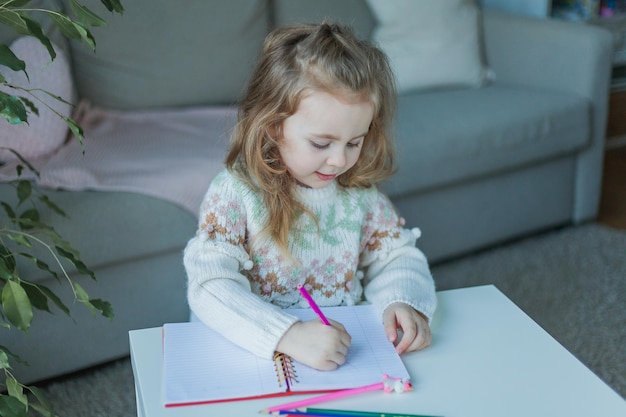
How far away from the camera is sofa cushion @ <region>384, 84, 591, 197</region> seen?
2062mm

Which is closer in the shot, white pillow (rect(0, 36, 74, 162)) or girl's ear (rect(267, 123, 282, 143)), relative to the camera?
girl's ear (rect(267, 123, 282, 143))

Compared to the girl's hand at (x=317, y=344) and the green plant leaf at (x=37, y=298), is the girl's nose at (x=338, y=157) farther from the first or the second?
the green plant leaf at (x=37, y=298)

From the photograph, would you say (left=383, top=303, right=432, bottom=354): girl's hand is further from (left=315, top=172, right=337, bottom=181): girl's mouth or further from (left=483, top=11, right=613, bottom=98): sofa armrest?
(left=483, top=11, right=613, bottom=98): sofa armrest

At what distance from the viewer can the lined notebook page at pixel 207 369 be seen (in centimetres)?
96

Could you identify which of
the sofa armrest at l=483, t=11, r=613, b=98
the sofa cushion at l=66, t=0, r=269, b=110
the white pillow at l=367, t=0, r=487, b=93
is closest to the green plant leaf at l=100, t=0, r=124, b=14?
the sofa cushion at l=66, t=0, r=269, b=110

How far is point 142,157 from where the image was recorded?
6.03 feet

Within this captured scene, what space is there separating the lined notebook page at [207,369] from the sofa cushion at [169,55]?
117 cm

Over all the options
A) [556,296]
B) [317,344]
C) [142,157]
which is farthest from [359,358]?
[556,296]

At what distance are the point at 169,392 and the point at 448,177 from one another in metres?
1.31

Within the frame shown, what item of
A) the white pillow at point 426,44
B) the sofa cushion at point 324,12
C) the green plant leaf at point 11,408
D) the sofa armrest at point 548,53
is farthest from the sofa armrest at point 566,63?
the green plant leaf at point 11,408

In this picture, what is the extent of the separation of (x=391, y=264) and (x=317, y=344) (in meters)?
0.31

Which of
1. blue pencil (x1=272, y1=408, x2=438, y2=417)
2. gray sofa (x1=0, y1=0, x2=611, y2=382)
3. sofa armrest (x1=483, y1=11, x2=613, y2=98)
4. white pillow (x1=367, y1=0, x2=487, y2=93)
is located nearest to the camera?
blue pencil (x1=272, y1=408, x2=438, y2=417)

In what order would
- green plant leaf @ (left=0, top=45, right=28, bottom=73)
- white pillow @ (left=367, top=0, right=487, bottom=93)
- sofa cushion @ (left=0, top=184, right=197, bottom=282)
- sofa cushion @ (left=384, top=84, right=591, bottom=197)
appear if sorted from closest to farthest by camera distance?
green plant leaf @ (left=0, top=45, right=28, bottom=73)
sofa cushion @ (left=0, top=184, right=197, bottom=282)
sofa cushion @ (left=384, top=84, right=591, bottom=197)
white pillow @ (left=367, top=0, right=487, bottom=93)

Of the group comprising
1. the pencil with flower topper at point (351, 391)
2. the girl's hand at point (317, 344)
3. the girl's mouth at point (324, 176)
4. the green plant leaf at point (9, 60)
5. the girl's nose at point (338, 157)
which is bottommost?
the pencil with flower topper at point (351, 391)
